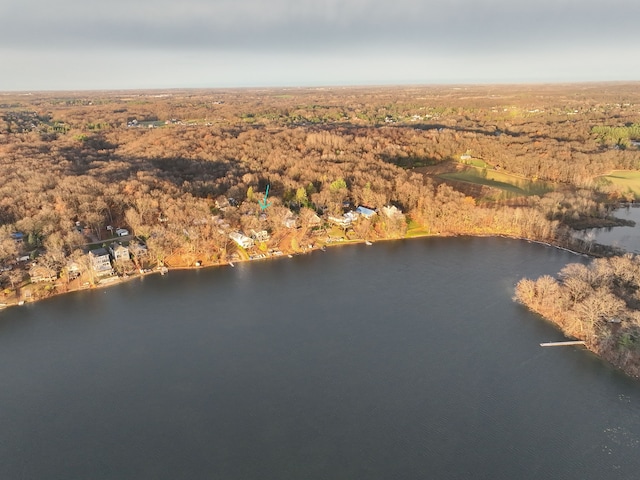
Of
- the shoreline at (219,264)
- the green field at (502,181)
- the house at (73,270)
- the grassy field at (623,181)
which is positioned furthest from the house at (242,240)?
the grassy field at (623,181)

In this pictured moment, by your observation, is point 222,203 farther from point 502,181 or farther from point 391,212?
point 502,181

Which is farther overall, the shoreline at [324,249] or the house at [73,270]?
the house at [73,270]

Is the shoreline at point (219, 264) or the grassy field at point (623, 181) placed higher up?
the grassy field at point (623, 181)

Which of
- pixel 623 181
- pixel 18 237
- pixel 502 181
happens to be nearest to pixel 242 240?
pixel 18 237

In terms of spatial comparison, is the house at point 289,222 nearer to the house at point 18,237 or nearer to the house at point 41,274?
the house at point 41,274

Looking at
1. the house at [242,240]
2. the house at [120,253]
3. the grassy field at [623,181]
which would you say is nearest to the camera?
the house at [120,253]

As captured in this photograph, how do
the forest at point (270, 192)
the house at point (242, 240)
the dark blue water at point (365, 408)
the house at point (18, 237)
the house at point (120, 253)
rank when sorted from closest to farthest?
the dark blue water at point (365, 408) → the house at point (120, 253) → the house at point (18, 237) → the forest at point (270, 192) → the house at point (242, 240)
